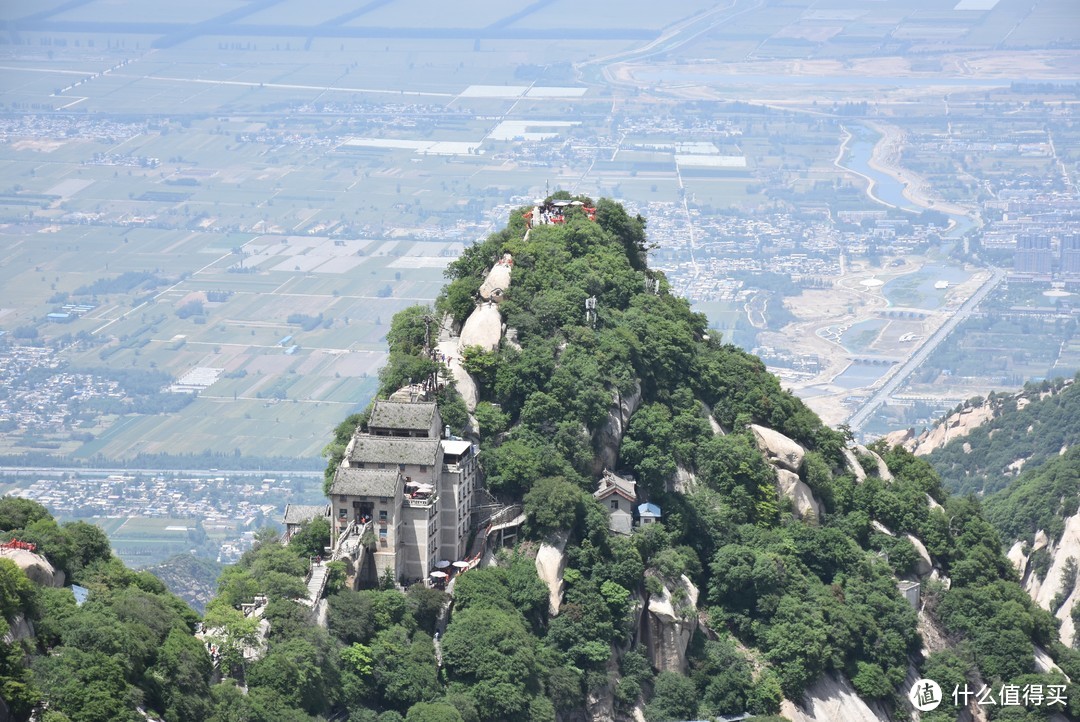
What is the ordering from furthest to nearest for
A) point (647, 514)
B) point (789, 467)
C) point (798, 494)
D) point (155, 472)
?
point (155, 472) → point (789, 467) → point (798, 494) → point (647, 514)

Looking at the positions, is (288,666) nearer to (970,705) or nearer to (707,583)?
(707,583)

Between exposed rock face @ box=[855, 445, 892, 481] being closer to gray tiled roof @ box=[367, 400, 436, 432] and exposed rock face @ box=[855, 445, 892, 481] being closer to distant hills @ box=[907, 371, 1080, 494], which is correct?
gray tiled roof @ box=[367, 400, 436, 432]

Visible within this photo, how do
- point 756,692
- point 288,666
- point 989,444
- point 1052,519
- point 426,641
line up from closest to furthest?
1. point 288,666
2. point 426,641
3. point 756,692
4. point 1052,519
5. point 989,444

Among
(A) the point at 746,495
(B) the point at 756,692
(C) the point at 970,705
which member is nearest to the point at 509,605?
(B) the point at 756,692

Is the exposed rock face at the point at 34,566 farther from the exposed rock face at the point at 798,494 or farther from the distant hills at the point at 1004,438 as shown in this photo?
the distant hills at the point at 1004,438

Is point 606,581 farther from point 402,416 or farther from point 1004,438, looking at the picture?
point 1004,438

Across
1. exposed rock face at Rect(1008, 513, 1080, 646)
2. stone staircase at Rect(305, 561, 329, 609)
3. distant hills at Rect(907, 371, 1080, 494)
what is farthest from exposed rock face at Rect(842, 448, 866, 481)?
distant hills at Rect(907, 371, 1080, 494)

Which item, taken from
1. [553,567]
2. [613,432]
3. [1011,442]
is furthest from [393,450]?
[1011,442]
